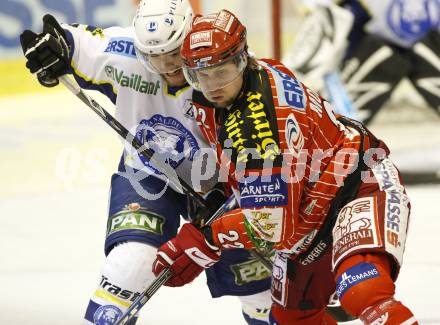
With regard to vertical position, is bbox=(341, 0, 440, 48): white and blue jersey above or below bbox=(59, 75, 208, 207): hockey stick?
above

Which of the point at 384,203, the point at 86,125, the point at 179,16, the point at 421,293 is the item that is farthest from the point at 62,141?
the point at 384,203

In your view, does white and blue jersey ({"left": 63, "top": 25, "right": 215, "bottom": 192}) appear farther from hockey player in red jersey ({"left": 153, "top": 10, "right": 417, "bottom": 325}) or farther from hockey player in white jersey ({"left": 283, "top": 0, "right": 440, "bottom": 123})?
hockey player in white jersey ({"left": 283, "top": 0, "right": 440, "bottom": 123})

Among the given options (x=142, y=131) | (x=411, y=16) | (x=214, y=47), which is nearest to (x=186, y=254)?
(x=142, y=131)

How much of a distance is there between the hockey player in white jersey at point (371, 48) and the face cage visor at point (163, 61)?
3874 mm

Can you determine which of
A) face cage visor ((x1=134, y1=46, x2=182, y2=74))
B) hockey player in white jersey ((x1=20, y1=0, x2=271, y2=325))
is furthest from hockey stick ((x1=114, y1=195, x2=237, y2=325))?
face cage visor ((x1=134, y1=46, x2=182, y2=74))

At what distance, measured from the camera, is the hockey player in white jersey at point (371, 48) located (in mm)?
7000

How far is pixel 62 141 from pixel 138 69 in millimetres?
3489

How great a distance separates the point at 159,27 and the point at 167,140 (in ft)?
1.38

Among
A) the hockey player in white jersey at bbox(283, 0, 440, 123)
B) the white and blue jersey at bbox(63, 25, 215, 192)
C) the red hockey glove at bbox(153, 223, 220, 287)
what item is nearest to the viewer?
the red hockey glove at bbox(153, 223, 220, 287)

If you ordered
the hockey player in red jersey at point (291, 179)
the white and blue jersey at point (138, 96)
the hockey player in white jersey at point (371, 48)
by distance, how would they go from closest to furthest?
the hockey player in red jersey at point (291, 179)
the white and blue jersey at point (138, 96)
the hockey player in white jersey at point (371, 48)

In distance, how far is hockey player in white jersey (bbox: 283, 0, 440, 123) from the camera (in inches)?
276

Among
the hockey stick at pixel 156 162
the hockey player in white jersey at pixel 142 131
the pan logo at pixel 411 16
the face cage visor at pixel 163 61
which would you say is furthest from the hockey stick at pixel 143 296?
the pan logo at pixel 411 16

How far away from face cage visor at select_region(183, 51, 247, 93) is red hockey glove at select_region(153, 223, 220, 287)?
459 mm

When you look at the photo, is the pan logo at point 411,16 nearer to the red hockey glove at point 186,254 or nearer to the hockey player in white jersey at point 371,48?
the hockey player in white jersey at point 371,48
